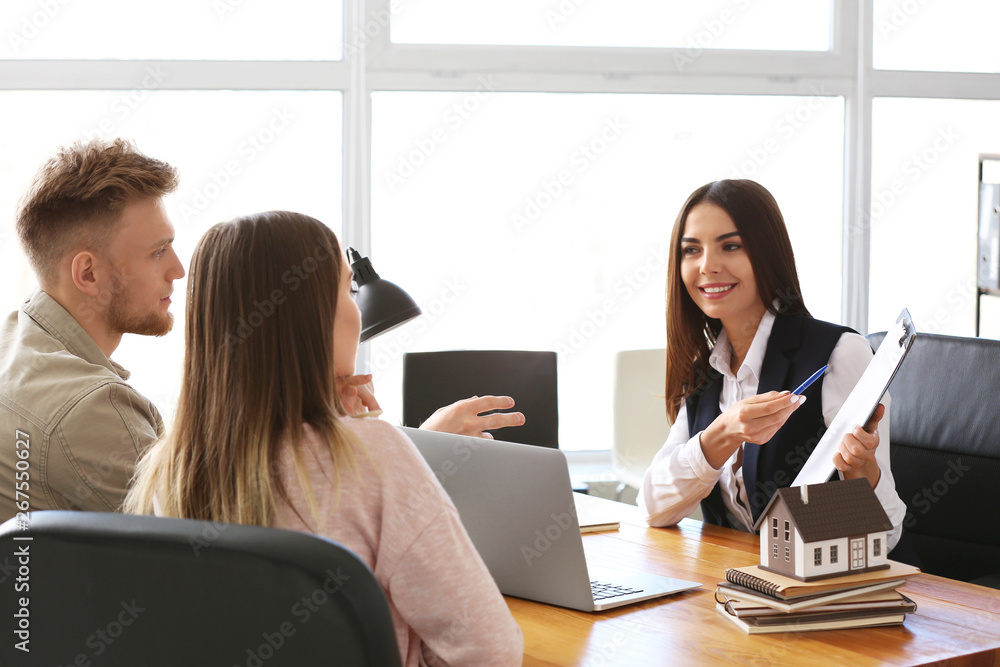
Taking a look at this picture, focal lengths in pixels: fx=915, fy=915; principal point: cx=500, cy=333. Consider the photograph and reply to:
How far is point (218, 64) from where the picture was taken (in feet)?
12.2

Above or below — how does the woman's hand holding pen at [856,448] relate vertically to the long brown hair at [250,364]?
below

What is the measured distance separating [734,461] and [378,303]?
3.42 ft

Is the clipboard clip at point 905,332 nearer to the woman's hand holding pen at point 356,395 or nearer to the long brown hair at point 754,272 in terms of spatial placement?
the long brown hair at point 754,272

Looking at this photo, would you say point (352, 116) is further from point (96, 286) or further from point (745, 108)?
point (96, 286)

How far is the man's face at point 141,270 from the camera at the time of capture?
1.77m

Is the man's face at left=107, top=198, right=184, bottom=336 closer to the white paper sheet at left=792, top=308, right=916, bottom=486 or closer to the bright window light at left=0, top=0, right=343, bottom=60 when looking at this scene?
the white paper sheet at left=792, top=308, right=916, bottom=486

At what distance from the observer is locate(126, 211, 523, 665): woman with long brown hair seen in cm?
109

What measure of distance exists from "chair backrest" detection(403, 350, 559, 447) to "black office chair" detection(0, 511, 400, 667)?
2090 millimetres

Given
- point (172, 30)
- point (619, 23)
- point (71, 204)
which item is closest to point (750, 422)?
point (71, 204)

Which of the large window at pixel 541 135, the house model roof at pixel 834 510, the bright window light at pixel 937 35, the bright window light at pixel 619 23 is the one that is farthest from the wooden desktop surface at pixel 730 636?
the bright window light at pixel 937 35

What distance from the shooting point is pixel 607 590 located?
5.22ft

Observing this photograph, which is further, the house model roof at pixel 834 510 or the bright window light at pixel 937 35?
the bright window light at pixel 937 35

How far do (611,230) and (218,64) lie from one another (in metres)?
1.82

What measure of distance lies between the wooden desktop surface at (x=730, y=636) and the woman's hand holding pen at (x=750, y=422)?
35cm
